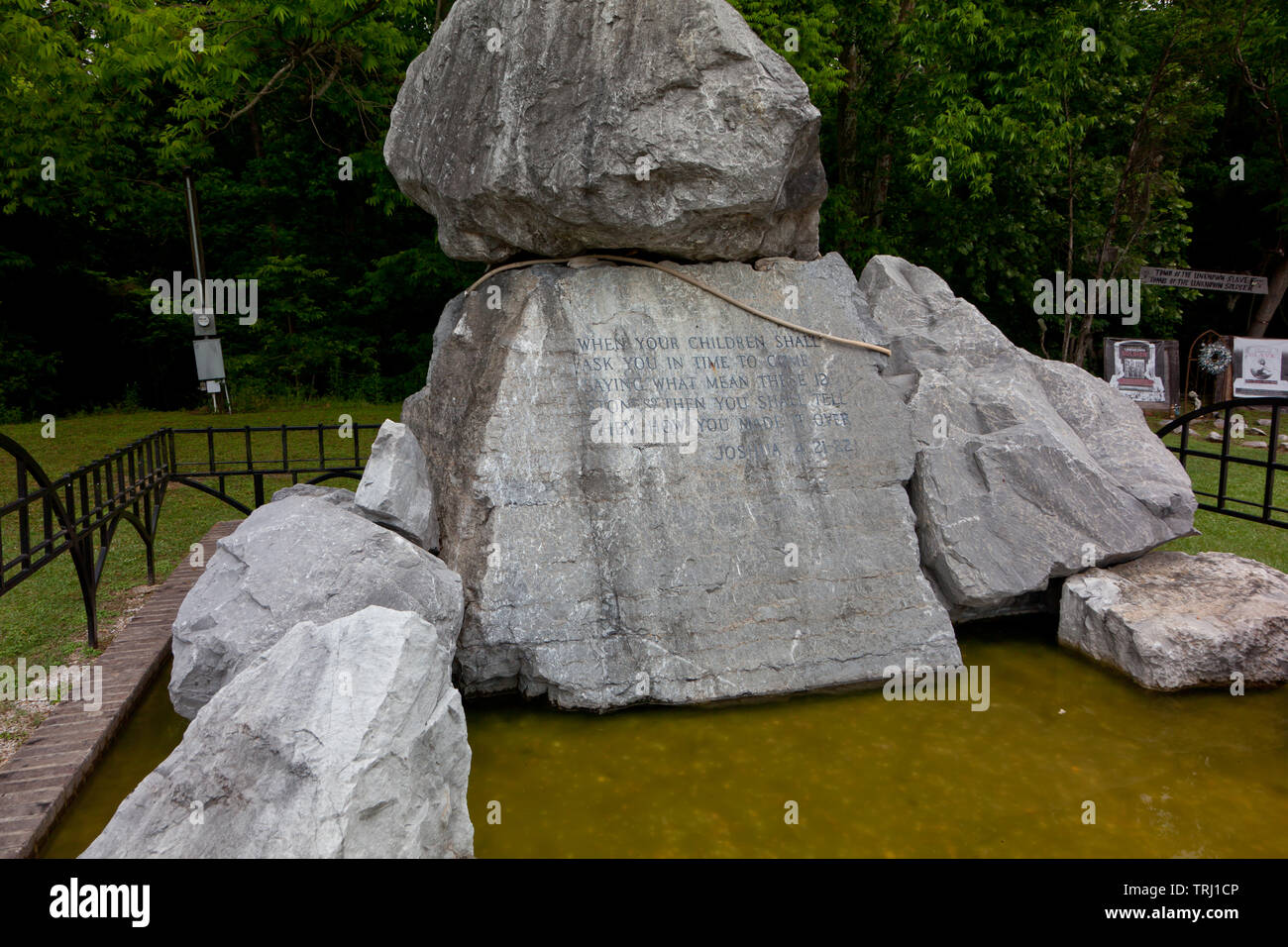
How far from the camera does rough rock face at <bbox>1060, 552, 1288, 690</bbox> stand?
206 inches

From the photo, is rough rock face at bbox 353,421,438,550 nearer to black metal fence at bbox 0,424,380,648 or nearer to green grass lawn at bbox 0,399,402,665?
black metal fence at bbox 0,424,380,648

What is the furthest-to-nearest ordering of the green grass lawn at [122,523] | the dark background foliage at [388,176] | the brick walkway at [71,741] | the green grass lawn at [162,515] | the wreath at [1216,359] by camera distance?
the wreath at [1216,359], the dark background foliage at [388,176], the green grass lawn at [162,515], the green grass lawn at [122,523], the brick walkway at [71,741]

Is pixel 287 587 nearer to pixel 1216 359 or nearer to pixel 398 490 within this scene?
pixel 398 490

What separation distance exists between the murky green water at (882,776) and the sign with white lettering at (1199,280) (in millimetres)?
9248

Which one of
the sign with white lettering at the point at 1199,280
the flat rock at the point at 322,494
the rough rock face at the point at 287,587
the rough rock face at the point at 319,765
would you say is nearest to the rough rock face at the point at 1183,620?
the rough rock face at the point at 287,587

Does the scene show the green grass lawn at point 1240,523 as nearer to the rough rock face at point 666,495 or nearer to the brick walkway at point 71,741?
the rough rock face at point 666,495

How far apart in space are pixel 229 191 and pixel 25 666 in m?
12.4

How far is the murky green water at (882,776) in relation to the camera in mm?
3957

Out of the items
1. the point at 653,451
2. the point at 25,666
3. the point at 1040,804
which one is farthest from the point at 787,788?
the point at 25,666

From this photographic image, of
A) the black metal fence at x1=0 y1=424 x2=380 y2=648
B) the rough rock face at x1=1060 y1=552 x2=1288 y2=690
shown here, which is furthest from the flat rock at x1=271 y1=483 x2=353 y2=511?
the rough rock face at x1=1060 y1=552 x2=1288 y2=690

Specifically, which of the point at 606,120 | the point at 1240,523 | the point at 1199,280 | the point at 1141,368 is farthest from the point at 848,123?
the point at 606,120

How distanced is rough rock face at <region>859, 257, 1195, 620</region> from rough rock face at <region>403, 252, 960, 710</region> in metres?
0.27

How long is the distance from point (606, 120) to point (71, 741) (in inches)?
163

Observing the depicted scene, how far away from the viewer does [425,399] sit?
584cm
